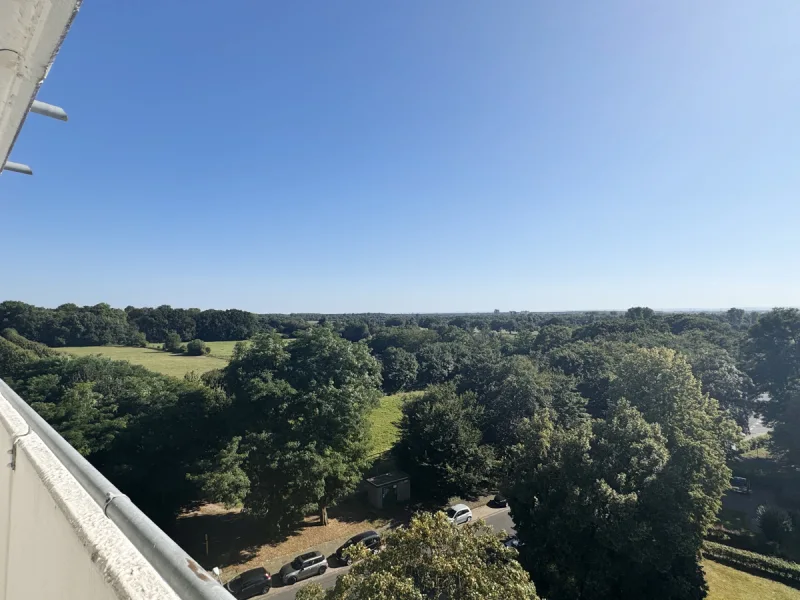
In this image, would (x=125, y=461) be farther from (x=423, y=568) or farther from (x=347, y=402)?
(x=423, y=568)

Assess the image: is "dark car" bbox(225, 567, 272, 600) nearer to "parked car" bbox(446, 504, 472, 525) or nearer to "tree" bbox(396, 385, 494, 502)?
"parked car" bbox(446, 504, 472, 525)

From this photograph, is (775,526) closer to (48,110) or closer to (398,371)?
(48,110)

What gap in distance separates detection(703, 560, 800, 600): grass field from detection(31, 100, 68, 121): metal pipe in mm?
19882

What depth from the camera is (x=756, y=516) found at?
798 inches

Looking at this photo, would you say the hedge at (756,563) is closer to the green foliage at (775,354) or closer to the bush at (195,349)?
the green foliage at (775,354)

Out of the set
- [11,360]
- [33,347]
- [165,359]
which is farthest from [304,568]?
[165,359]

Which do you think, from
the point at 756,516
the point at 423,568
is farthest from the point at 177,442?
the point at 756,516

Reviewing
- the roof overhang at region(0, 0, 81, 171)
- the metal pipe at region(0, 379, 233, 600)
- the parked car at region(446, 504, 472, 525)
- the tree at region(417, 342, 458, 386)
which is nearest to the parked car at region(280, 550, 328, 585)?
the parked car at region(446, 504, 472, 525)

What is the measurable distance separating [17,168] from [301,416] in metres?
14.8

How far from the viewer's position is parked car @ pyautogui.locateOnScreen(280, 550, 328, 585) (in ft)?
45.8

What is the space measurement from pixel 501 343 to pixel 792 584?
44644 mm

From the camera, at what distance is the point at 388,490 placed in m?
20.5

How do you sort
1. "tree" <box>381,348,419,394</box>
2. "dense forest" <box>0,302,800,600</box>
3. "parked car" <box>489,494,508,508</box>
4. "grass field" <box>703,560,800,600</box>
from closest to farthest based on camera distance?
"dense forest" <box>0,302,800,600</box> → "grass field" <box>703,560,800,600</box> → "parked car" <box>489,494,508,508</box> → "tree" <box>381,348,419,394</box>

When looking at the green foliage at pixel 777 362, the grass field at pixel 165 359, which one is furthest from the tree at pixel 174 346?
the green foliage at pixel 777 362
